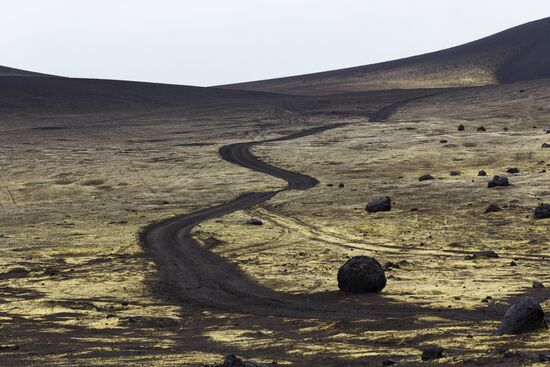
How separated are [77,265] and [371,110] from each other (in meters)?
104

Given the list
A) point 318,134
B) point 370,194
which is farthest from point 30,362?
point 318,134

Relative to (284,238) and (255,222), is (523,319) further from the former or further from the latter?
(255,222)

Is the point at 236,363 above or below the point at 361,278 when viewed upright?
above

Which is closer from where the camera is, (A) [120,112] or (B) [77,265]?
(B) [77,265]

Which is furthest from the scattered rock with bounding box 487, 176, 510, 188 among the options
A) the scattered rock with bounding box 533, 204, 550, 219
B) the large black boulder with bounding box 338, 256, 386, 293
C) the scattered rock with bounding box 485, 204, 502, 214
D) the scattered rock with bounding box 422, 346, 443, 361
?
the scattered rock with bounding box 422, 346, 443, 361

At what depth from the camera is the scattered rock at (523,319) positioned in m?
21.5

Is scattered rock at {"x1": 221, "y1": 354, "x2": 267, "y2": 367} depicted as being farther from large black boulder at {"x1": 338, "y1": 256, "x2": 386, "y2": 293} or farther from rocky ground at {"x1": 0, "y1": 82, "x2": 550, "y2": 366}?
large black boulder at {"x1": 338, "y1": 256, "x2": 386, "y2": 293}

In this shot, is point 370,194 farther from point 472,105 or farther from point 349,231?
point 472,105

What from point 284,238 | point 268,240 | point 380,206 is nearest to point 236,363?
point 268,240

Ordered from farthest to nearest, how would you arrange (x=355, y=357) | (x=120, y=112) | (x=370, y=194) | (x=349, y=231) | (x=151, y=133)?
(x=120, y=112) → (x=151, y=133) → (x=370, y=194) → (x=349, y=231) → (x=355, y=357)

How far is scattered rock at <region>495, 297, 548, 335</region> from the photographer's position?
21469 millimetres

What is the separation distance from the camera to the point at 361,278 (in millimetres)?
32000

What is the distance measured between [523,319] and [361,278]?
1088 centimetres

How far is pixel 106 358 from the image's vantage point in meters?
21.6
